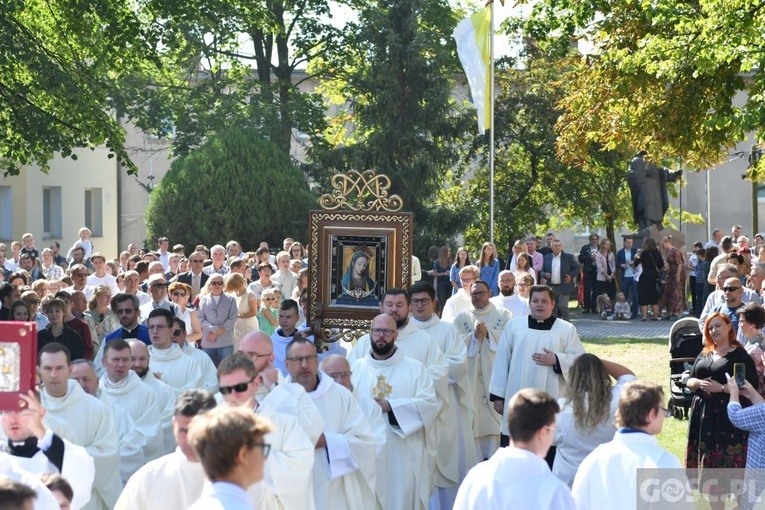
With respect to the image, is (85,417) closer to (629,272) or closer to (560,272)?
(560,272)

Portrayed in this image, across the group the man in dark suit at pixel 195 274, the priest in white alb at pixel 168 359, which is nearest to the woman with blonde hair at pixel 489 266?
the man in dark suit at pixel 195 274

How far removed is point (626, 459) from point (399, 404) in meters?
3.93

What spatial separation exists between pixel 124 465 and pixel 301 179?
23.0 m

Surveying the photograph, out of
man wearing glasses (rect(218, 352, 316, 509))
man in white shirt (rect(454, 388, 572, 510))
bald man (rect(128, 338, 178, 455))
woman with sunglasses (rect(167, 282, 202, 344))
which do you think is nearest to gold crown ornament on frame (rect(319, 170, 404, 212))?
woman with sunglasses (rect(167, 282, 202, 344))

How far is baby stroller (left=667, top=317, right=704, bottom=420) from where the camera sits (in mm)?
12406

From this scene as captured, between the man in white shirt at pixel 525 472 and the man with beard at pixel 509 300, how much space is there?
8.40 meters

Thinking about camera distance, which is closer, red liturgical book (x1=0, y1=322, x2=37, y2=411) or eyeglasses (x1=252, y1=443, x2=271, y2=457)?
eyeglasses (x1=252, y1=443, x2=271, y2=457)

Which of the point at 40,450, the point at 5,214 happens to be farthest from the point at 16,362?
the point at 5,214

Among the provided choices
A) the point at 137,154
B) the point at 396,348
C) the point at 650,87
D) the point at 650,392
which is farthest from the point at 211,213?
the point at 650,392

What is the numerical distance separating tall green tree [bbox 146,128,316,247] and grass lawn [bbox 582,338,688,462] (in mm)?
11178

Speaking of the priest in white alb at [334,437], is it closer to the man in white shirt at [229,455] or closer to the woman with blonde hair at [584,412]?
the woman with blonde hair at [584,412]

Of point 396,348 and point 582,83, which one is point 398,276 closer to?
point 396,348

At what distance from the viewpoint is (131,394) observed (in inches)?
376

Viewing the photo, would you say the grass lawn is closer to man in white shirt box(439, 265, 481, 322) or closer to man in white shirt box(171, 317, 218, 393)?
man in white shirt box(439, 265, 481, 322)
